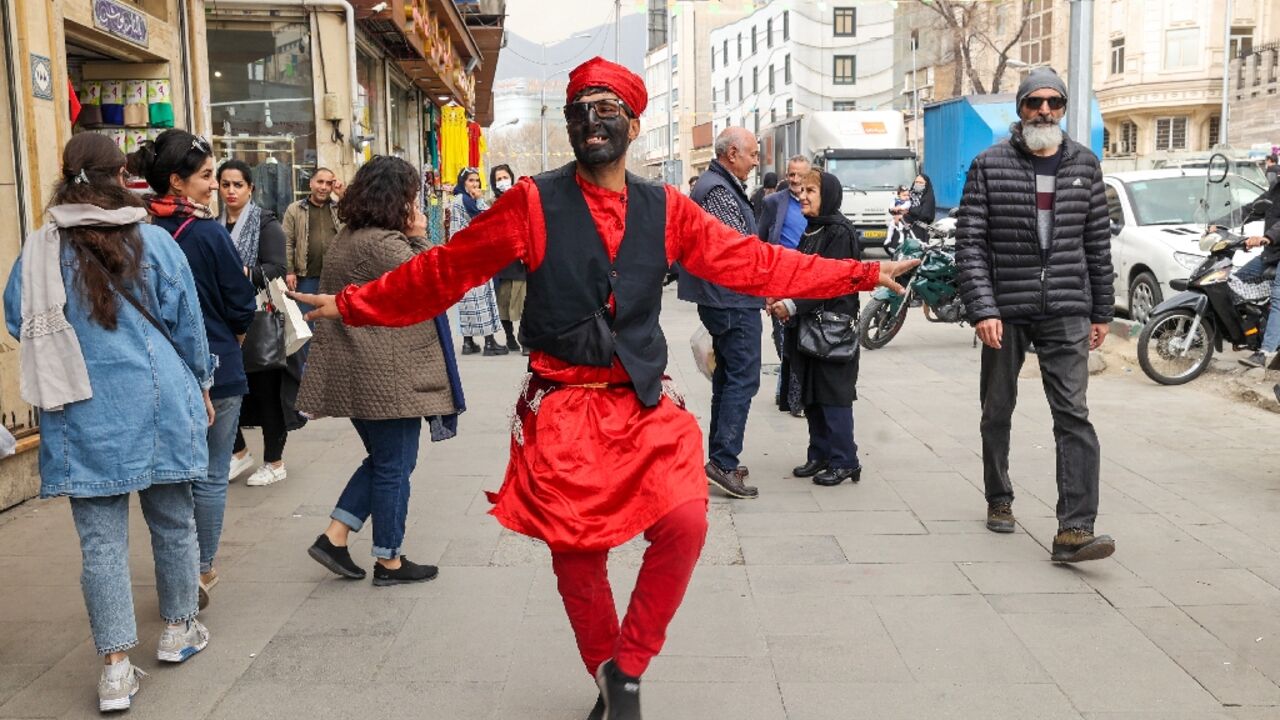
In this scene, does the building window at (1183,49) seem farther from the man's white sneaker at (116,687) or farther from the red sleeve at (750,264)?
the man's white sneaker at (116,687)

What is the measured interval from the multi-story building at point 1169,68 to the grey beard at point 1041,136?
43.8 m

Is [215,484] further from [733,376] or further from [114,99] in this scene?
[114,99]

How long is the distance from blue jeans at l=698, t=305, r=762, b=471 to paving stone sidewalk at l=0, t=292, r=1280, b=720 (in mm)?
339

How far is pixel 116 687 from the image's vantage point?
378 cm

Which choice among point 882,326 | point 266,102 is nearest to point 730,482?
point 882,326

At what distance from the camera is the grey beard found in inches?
205

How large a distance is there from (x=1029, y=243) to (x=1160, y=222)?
867cm

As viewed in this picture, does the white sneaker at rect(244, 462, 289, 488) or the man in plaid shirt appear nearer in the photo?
the man in plaid shirt

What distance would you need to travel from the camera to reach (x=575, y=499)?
3.36 meters

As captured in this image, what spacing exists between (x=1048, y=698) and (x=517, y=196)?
215cm

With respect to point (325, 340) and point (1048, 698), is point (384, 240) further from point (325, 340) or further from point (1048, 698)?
point (1048, 698)

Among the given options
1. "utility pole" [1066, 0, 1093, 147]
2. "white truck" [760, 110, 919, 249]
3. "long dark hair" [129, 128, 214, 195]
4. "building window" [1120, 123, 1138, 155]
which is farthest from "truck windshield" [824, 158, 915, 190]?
"long dark hair" [129, 128, 214, 195]

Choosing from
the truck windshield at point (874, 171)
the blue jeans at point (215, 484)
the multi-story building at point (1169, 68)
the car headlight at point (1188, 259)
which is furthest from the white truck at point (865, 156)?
the blue jeans at point (215, 484)

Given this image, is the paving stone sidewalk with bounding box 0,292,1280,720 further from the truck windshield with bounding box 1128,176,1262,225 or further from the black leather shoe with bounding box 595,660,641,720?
the truck windshield with bounding box 1128,176,1262,225
